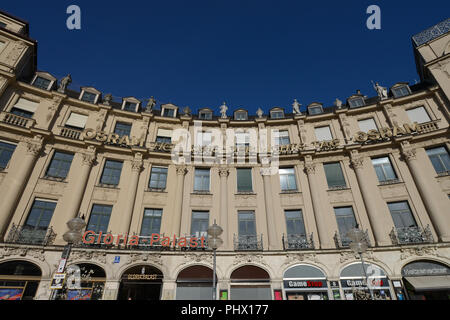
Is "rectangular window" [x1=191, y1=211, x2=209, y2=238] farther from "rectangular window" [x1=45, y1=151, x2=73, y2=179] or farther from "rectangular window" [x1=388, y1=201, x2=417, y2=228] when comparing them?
"rectangular window" [x1=388, y1=201, x2=417, y2=228]

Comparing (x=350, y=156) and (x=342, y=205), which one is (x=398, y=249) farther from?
(x=350, y=156)

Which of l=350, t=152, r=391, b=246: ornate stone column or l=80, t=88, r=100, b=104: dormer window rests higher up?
l=80, t=88, r=100, b=104: dormer window

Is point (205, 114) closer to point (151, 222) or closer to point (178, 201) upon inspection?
point (178, 201)

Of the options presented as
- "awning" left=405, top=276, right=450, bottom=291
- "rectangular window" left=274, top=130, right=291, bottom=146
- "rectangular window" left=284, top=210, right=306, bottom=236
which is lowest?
"awning" left=405, top=276, right=450, bottom=291

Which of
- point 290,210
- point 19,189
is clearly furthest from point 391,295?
point 19,189

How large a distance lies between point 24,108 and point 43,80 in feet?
11.4

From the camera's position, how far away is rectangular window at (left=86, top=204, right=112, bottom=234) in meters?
17.6

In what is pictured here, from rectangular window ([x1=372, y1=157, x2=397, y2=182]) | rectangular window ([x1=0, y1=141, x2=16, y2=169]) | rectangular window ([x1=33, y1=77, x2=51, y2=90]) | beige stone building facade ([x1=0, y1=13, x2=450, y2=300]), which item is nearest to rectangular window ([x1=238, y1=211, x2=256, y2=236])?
beige stone building facade ([x1=0, y1=13, x2=450, y2=300])

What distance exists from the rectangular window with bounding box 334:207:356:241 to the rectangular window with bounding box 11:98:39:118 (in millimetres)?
25652

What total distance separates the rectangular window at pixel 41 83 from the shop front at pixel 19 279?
1442 cm

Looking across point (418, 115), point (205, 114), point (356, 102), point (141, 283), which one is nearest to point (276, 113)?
point (205, 114)

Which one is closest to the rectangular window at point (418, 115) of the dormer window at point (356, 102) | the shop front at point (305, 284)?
the dormer window at point (356, 102)

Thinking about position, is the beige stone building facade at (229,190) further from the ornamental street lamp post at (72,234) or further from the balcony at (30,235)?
the ornamental street lamp post at (72,234)
